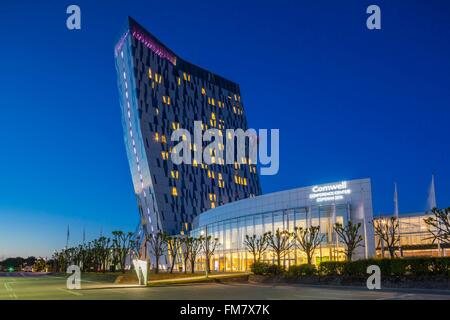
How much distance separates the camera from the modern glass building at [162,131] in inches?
5172

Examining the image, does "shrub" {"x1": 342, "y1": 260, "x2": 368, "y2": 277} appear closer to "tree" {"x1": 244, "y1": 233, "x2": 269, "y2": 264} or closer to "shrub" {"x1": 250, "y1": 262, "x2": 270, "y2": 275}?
"shrub" {"x1": 250, "y1": 262, "x2": 270, "y2": 275}

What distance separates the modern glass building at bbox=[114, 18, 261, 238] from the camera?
431 feet

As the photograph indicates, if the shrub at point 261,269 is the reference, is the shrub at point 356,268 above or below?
above

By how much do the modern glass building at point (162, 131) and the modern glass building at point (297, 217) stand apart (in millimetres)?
36440

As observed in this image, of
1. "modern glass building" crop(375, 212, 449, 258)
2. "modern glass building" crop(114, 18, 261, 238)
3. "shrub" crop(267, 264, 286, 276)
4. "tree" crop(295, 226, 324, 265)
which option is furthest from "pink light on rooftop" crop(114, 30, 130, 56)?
"shrub" crop(267, 264, 286, 276)

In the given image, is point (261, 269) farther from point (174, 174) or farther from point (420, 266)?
point (174, 174)

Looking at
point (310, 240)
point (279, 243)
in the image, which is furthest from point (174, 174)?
point (310, 240)

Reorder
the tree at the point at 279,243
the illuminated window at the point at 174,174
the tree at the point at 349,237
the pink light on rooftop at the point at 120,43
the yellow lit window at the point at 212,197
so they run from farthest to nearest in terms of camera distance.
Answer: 1. the yellow lit window at the point at 212,197
2. the pink light on rooftop at the point at 120,43
3. the illuminated window at the point at 174,174
4. the tree at the point at 279,243
5. the tree at the point at 349,237

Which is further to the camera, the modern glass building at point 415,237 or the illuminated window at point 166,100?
the illuminated window at point 166,100

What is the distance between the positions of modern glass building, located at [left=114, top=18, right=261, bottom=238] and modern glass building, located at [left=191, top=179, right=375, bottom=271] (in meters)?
36.4

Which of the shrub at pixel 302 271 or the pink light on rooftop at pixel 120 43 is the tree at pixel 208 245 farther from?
the pink light on rooftop at pixel 120 43

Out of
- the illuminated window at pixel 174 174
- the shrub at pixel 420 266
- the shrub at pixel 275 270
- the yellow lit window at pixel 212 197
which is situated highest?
the illuminated window at pixel 174 174

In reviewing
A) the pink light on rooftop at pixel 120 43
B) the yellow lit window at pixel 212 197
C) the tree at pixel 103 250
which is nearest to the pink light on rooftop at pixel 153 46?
the pink light on rooftop at pixel 120 43

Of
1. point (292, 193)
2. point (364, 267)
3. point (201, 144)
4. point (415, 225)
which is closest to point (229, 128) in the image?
point (201, 144)
